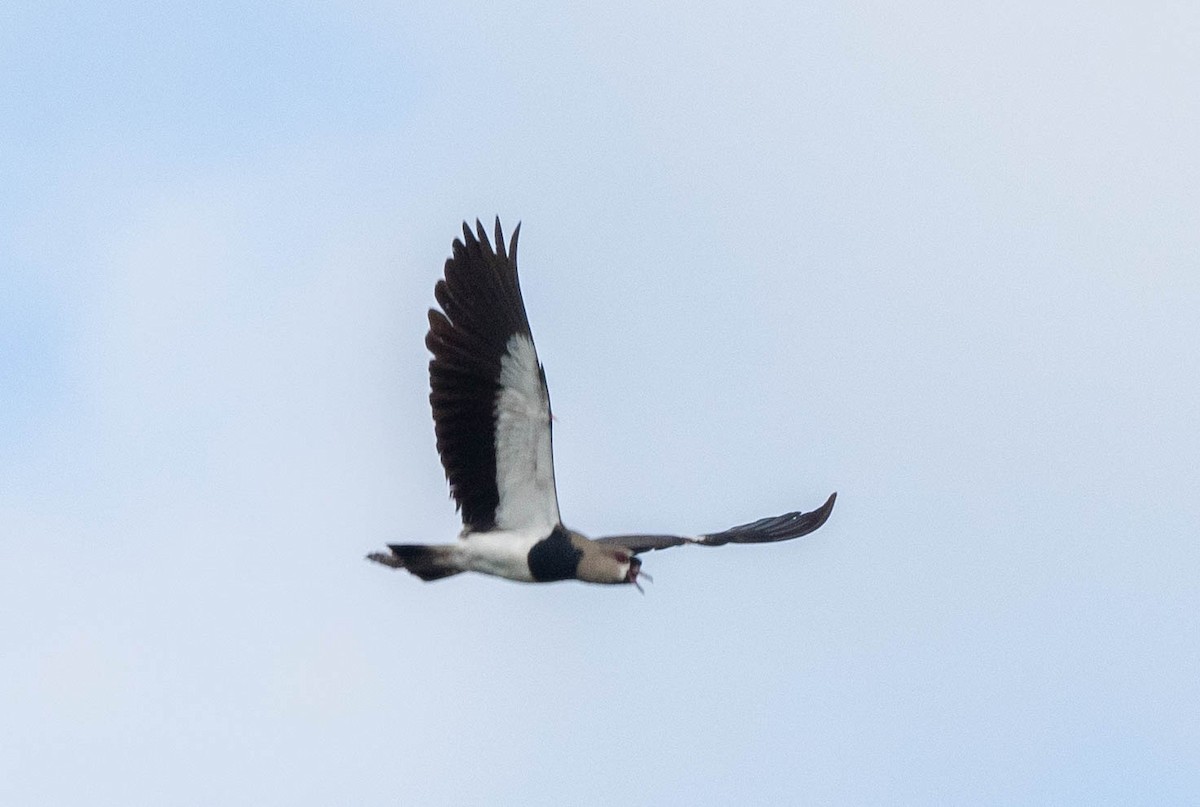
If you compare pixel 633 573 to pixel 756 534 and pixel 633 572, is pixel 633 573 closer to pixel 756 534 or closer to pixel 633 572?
pixel 633 572

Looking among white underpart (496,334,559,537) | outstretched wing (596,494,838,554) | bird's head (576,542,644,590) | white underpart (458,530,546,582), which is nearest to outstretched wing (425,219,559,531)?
white underpart (496,334,559,537)

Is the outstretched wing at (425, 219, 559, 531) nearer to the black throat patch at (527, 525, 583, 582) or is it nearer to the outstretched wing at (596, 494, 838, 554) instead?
the black throat patch at (527, 525, 583, 582)

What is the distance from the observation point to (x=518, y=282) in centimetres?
2423

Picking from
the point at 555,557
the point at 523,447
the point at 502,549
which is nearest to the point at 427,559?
the point at 502,549

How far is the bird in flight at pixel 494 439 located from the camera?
79.0 feet

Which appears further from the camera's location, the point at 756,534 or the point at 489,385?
Result: the point at 756,534

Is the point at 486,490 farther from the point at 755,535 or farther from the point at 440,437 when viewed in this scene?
the point at 755,535

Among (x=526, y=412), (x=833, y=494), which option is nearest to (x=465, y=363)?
(x=526, y=412)

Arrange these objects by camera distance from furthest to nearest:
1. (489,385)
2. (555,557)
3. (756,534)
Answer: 1. (756,534)
2. (555,557)
3. (489,385)

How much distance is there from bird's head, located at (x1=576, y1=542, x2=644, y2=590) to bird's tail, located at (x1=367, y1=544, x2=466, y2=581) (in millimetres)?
1336

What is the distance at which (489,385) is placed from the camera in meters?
24.1

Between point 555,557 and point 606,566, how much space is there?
0.56m

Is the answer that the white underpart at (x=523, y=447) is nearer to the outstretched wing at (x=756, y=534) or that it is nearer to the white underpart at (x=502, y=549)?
the white underpart at (x=502, y=549)

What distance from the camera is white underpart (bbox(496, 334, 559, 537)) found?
24.0 m
